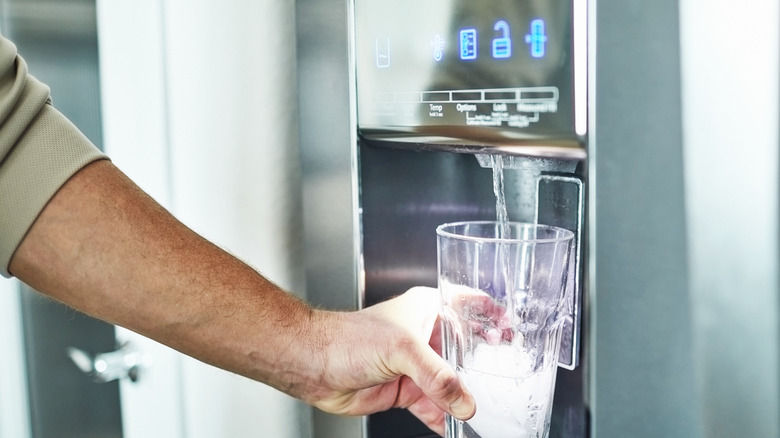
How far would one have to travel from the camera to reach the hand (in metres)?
0.72

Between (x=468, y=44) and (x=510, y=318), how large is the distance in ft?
0.70

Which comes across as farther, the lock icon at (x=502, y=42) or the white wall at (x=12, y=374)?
the white wall at (x=12, y=374)

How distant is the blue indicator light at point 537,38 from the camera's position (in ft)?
1.82

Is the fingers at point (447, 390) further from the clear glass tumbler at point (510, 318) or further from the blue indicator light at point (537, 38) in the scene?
the blue indicator light at point (537, 38)

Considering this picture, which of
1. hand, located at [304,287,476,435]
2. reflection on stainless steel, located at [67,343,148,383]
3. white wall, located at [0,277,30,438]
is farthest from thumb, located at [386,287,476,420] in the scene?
white wall, located at [0,277,30,438]

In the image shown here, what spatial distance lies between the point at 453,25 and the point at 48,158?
379mm

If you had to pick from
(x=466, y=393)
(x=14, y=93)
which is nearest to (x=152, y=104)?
(x=14, y=93)

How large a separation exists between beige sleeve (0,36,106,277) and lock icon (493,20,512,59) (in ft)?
1.28

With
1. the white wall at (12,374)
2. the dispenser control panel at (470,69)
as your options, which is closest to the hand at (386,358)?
the dispenser control panel at (470,69)

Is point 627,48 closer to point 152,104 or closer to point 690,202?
point 690,202

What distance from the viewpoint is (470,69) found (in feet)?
2.05

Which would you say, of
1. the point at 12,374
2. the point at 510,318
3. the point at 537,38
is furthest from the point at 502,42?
the point at 12,374

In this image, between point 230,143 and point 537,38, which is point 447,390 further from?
point 230,143

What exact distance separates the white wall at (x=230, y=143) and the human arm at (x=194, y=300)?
16 centimetres
